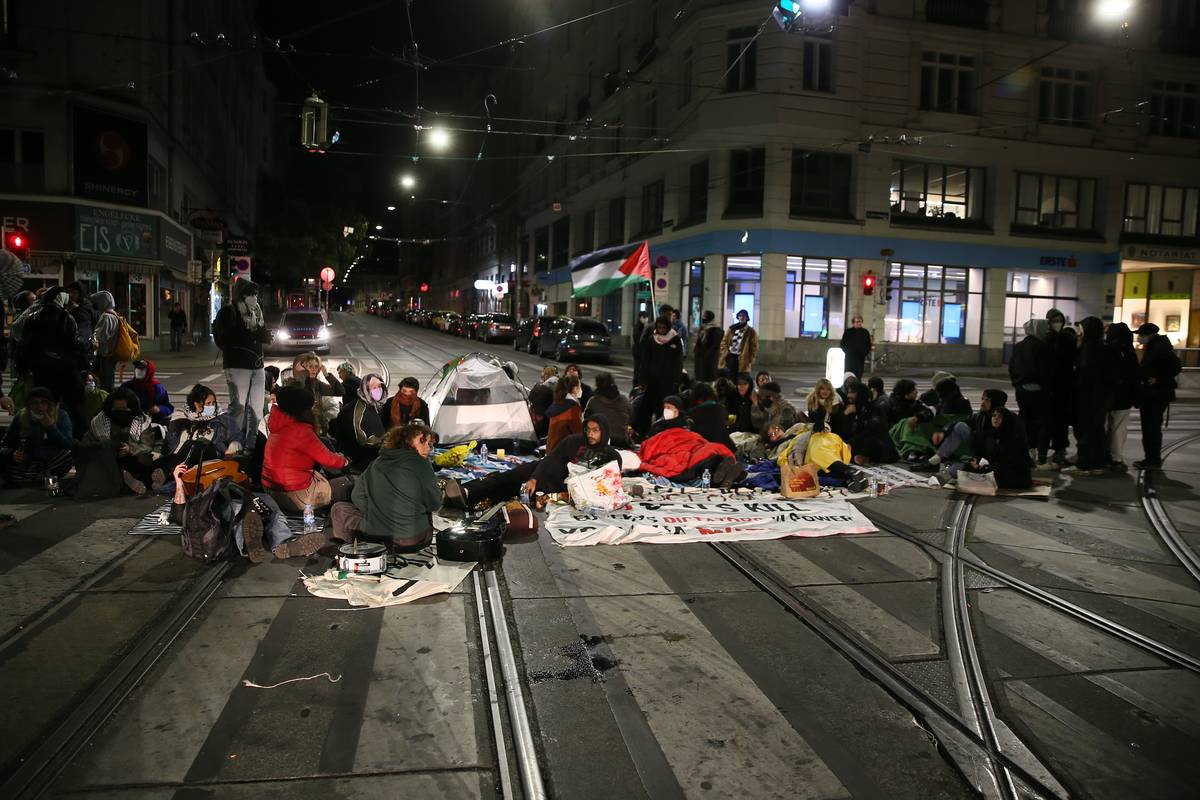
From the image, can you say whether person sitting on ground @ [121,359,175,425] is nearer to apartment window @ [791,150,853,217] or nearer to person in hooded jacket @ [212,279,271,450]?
person in hooded jacket @ [212,279,271,450]

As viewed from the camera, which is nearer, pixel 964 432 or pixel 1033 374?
pixel 964 432

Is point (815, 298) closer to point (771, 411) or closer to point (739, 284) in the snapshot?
point (739, 284)

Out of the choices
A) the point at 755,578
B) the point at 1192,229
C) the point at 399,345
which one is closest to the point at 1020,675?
the point at 755,578

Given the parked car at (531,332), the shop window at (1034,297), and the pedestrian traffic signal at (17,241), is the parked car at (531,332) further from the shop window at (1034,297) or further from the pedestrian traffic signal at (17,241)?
the pedestrian traffic signal at (17,241)

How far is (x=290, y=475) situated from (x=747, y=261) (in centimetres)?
2571

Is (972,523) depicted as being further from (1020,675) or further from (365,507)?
(365,507)

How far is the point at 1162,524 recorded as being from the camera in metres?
7.64

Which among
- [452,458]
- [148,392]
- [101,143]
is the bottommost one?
[452,458]

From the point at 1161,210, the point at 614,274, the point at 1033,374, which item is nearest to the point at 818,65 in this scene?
the point at 614,274

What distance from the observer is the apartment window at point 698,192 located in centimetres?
3212

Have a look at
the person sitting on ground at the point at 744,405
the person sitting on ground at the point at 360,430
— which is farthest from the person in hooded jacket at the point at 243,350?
the person sitting on ground at the point at 744,405

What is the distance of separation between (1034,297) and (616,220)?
64.1 ft

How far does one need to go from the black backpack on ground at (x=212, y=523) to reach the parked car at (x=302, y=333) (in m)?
22.9

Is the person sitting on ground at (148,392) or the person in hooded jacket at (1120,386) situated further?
the person in hooded jacket at (1120,386)
